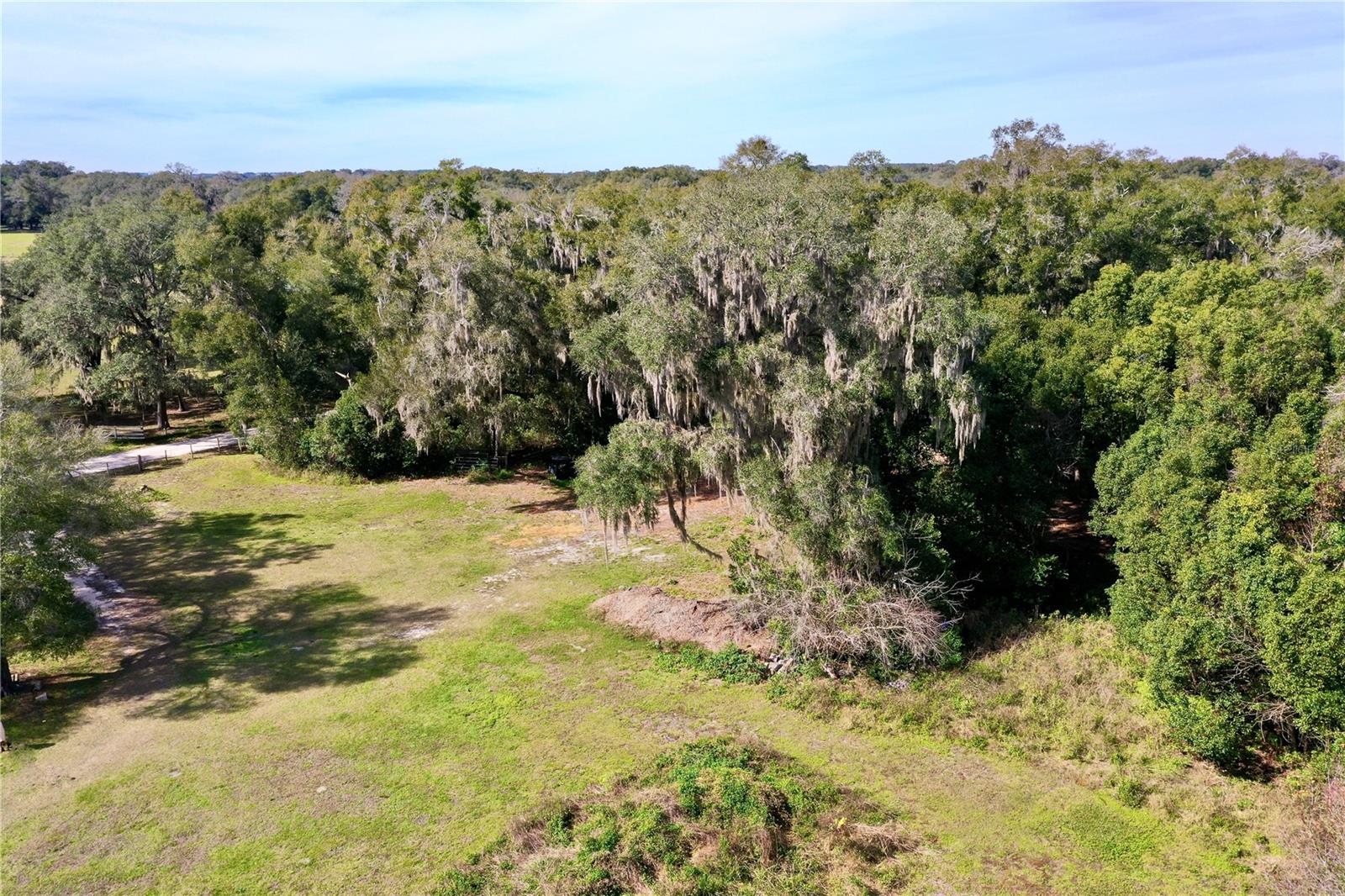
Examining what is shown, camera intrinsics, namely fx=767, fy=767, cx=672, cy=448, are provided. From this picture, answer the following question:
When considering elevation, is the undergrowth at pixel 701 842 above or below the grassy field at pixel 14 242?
below

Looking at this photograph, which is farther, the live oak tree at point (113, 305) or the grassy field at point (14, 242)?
the grassy field at point (14, 242)

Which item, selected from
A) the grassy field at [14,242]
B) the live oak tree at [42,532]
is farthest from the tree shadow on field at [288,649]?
the grassy field at [14,242]

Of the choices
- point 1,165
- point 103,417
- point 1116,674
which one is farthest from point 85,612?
point 1,165

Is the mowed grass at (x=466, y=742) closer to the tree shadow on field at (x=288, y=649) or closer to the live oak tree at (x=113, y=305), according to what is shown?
the tree shadow on field at (x=288, y=649)

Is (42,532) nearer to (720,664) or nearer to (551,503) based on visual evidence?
(720,664)

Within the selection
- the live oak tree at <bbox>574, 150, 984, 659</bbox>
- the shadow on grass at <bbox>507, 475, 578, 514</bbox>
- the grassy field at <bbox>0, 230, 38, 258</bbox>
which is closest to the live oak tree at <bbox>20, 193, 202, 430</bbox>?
the shadow on grass at <bbox>507, 475, 578, 514</bbox>

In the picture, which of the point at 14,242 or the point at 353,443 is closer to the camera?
the point at 353,443

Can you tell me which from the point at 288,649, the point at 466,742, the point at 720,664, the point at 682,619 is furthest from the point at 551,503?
the point at 466,742
